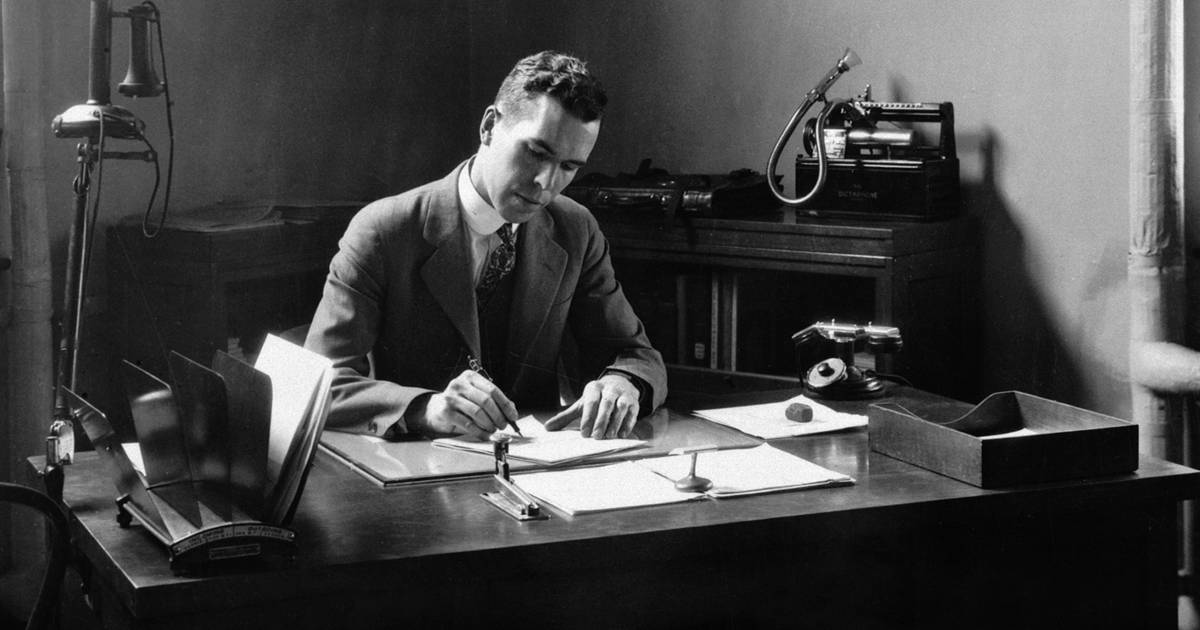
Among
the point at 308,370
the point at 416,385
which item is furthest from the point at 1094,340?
the point at 308,370

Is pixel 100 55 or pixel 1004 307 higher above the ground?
pixel 100 55

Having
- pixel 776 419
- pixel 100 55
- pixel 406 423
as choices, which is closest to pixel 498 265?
pixel 406 423

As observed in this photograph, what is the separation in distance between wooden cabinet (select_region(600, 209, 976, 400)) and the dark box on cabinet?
117cm

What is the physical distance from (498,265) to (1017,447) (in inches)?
44.0

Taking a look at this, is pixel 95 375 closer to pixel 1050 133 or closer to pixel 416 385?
pixel 416 385

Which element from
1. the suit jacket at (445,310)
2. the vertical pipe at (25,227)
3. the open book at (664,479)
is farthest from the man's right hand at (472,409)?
the vertical pipe at (25,227)

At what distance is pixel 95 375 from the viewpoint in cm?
367

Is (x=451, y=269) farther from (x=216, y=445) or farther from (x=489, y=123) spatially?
(x=216, y=445)

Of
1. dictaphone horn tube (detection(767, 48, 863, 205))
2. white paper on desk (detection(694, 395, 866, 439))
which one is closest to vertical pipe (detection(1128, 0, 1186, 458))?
dictaphone horn tube (detection(767, 48, 863, 205))

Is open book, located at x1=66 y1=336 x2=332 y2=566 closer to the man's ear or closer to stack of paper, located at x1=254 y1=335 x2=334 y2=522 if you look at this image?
stack of paper, located at x1=254 y1=335 x2=334 y2=522

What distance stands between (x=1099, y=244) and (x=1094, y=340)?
0.23 meters

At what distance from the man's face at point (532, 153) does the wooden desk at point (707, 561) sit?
0.67 m

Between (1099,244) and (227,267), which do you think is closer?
(1099,244)

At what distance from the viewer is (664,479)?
184cm
